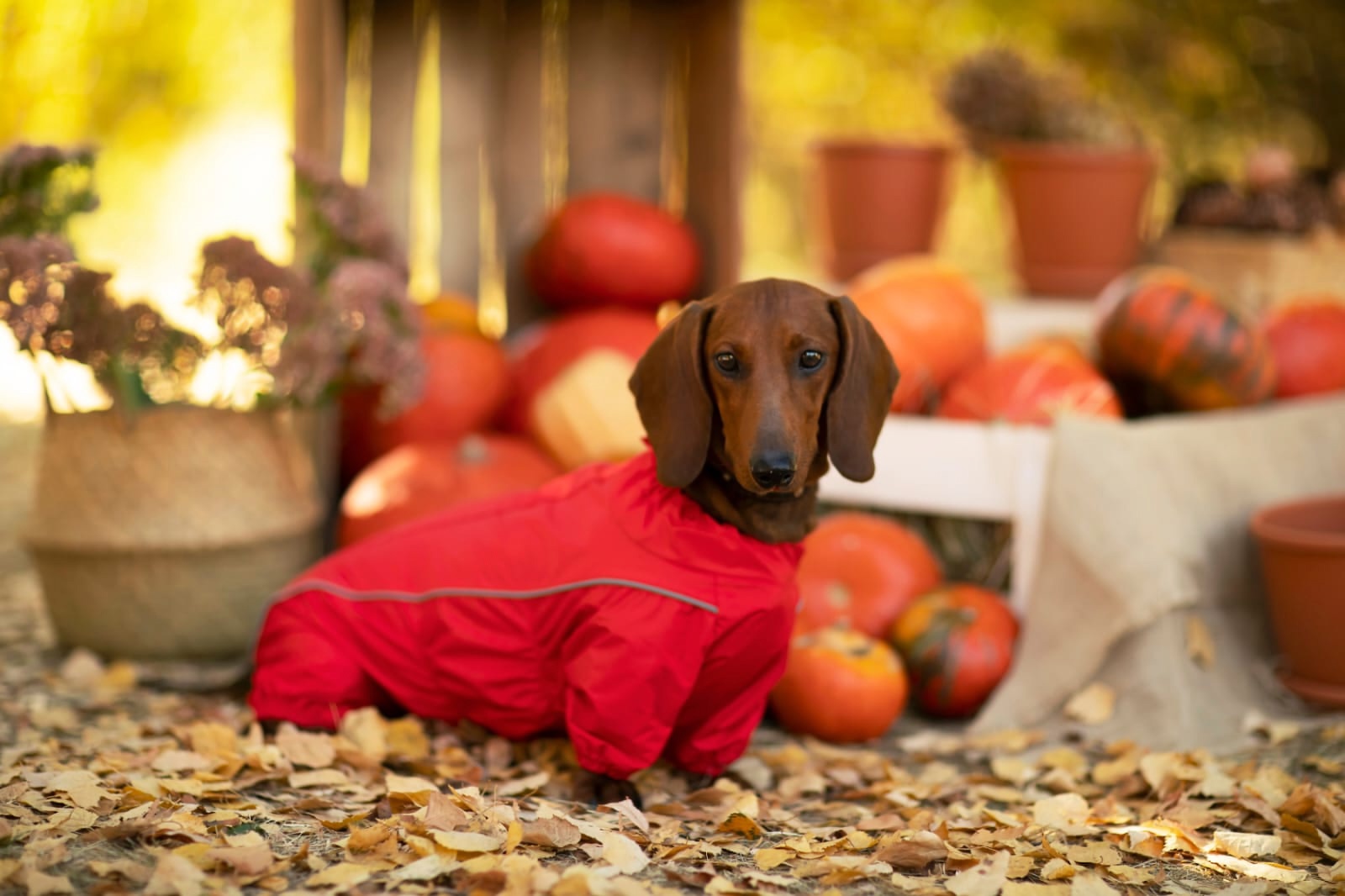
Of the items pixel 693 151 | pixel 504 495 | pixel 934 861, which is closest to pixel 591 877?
pixel 934 861

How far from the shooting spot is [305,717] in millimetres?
3135

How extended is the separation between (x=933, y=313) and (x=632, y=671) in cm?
205

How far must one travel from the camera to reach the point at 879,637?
3.87m

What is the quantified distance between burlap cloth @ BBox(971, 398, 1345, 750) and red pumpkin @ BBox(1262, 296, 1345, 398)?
1.82 feet

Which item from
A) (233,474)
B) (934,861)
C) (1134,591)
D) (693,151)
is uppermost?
(693,151)

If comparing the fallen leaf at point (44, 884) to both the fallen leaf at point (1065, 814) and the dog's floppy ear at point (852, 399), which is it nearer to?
the dog's floppy ear at point (852, 399)

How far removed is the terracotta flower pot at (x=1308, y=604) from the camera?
3.45 m

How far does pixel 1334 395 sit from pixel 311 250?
328 cm

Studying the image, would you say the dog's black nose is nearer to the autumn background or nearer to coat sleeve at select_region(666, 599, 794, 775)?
coat sleeve at select_region(666, 599, 794, 775)

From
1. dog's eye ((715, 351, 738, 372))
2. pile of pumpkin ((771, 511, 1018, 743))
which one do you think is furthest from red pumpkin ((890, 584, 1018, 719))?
dog's eye ((715, 351, 738, 372))

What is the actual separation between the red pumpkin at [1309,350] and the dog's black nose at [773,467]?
250cm

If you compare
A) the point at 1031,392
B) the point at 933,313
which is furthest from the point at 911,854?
the point at 933,313

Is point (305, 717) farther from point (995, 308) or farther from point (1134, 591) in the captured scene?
point (995, 308)

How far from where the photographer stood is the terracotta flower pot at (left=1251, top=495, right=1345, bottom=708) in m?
3.45
